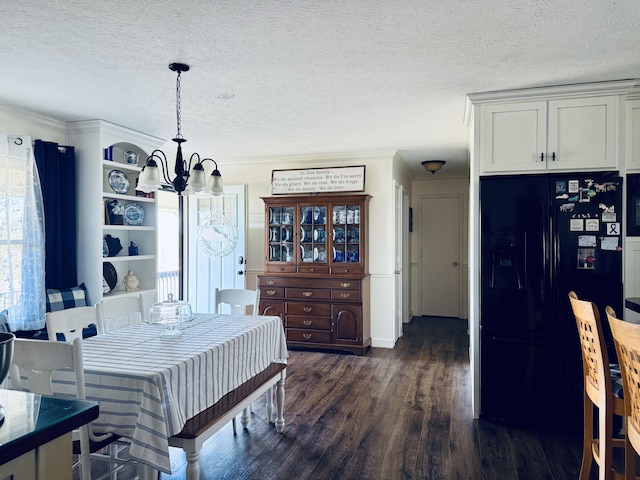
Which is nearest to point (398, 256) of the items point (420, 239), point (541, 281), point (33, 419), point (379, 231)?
point (379, 231)

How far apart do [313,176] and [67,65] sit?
315cm

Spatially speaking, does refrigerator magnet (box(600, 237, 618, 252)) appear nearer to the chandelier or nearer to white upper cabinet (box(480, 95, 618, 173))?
white upper cabinet (box(480, 95, 618, 173))

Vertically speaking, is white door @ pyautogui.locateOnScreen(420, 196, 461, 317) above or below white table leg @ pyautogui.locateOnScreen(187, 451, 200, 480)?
above

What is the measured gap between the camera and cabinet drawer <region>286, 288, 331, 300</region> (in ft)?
16.6

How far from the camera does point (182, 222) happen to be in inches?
241

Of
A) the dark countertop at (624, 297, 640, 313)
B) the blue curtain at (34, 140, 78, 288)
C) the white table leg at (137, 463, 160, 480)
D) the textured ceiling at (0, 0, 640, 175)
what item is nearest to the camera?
the white table leg at (137, 463, 160, 480)

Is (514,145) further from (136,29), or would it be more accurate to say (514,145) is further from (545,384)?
(136,29)

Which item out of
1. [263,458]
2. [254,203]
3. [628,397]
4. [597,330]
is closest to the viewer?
[628,397]

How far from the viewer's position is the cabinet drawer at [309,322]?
5.05 meters

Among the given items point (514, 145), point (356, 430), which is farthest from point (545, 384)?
point (514, 145)

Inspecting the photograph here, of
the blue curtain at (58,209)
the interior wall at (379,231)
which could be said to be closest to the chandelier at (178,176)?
the blue curtain at (58,209)

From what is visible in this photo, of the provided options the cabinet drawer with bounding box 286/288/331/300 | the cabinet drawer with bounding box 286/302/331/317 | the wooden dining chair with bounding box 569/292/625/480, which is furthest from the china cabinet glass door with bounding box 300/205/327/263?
the wooden dining chair with bounding box 569/292/625/480

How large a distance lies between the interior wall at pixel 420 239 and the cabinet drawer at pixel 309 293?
2715 millimetres

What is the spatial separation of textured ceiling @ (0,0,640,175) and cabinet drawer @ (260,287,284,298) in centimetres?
211
